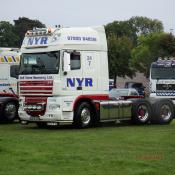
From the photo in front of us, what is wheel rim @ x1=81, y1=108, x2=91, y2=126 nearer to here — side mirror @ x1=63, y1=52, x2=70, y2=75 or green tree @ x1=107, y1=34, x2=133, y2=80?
side mirror @ x1=63, y1=52, x2=70, y2=75

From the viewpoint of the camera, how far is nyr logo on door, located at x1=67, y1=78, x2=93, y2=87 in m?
20.0

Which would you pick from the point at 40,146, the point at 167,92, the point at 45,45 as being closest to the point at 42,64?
the point at 45,45

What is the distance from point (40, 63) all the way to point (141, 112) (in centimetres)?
505

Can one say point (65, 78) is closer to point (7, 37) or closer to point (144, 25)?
point (7, 37)

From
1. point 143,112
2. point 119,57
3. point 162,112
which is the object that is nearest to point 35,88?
point 143,112

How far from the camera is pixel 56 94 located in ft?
64.9

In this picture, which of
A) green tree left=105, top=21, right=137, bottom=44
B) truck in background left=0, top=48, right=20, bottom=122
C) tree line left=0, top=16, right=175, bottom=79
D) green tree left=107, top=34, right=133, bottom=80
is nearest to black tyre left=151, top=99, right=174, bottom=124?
truck in background left=0, top=48, right=20, bottom=122

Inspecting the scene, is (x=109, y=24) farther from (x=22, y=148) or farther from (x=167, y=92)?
(x=22, y=148)

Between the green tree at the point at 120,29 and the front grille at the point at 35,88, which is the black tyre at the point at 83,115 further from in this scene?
the green tree at the point at 120,29

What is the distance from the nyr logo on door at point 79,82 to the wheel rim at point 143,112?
10.2ft

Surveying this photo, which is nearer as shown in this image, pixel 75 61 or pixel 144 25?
pixel 75 61

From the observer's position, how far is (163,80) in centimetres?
3123

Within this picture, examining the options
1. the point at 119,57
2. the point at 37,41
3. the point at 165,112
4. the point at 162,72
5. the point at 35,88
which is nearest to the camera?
the point at 35,88

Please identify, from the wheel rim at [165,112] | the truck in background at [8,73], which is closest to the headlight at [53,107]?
the truck in background at [8,73]
